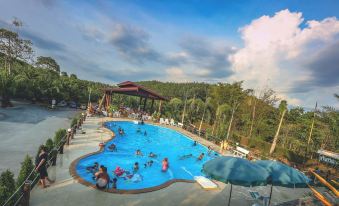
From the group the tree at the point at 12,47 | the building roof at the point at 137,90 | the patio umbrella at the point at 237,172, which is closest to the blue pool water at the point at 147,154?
the building roof at the point at 137,90

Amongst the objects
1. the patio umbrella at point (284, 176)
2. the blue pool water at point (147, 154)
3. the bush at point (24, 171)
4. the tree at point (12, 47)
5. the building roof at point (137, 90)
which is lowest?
the blue pool water at point (147, 154)

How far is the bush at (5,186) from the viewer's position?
5281 mm

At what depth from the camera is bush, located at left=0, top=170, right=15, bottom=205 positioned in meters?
5.28

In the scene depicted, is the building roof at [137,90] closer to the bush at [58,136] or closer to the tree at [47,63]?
the bush at [58,136]

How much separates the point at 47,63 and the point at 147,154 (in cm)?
4808

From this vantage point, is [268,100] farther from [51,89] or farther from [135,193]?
[51,89]

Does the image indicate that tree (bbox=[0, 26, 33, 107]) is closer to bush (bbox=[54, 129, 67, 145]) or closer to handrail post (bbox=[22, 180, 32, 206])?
bush (bbox=[54, 129, 67, 145])

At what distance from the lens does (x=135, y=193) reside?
764 cm

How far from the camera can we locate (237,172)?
19.5 ft

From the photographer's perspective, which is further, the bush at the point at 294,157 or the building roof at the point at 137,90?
the building roof at the point at 137,90

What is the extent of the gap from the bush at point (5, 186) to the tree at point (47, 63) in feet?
171

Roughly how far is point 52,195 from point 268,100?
2813 cm

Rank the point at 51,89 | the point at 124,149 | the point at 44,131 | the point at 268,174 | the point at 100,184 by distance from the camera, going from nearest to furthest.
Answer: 1. the point at 268,174
2. the point at 100,184
3. the point at 44,131
4. the point at 124,149
5. the point at 51,89

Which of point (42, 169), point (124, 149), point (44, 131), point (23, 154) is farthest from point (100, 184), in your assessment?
point (44, 131)
